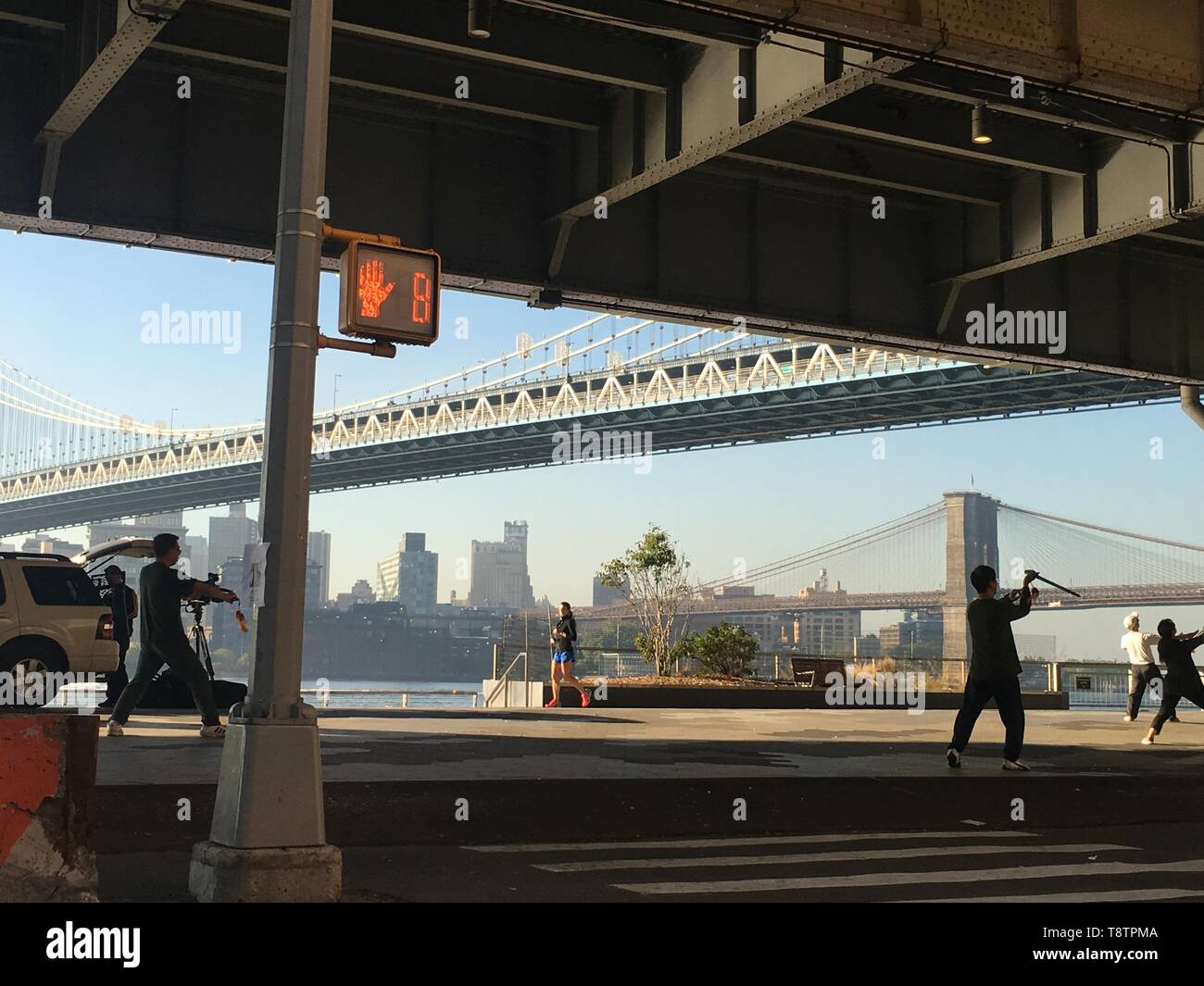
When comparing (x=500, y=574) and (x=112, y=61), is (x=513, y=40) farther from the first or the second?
(x=500, y=574)

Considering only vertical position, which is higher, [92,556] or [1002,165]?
[1002,165]

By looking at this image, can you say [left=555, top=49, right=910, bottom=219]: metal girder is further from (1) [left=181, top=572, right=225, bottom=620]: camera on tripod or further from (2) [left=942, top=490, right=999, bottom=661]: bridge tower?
(2) [left=942, top=490, right=999, bottom=661]: bridge tower

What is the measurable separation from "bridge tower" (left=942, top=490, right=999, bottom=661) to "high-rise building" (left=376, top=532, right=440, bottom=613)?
317 ft

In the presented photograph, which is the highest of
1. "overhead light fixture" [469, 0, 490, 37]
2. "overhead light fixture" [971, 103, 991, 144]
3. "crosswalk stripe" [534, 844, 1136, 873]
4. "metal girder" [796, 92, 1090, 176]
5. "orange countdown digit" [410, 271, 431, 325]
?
"metal girder" [796, 92, 1090, 176]

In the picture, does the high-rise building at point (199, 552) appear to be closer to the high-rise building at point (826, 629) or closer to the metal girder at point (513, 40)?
the high-rise building at point (826, 629)

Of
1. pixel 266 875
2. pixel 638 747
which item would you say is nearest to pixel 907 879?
pixel 266 875

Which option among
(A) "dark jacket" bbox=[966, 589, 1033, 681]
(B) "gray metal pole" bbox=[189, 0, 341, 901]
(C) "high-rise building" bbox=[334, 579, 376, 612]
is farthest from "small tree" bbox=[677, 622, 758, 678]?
(C) "high-rise building" bbox=[334, 579, 376, 612]

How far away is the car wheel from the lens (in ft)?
53.6

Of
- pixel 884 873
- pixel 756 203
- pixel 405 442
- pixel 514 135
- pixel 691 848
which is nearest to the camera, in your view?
pixel 884 873

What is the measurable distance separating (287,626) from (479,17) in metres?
6.11

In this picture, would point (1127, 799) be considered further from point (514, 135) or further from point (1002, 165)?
point (514, 135)

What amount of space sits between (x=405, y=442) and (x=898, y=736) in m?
56.0

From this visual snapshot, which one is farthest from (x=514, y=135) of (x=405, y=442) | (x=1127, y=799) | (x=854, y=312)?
(x=405, y=442)

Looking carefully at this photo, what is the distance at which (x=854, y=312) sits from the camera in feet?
64.0
